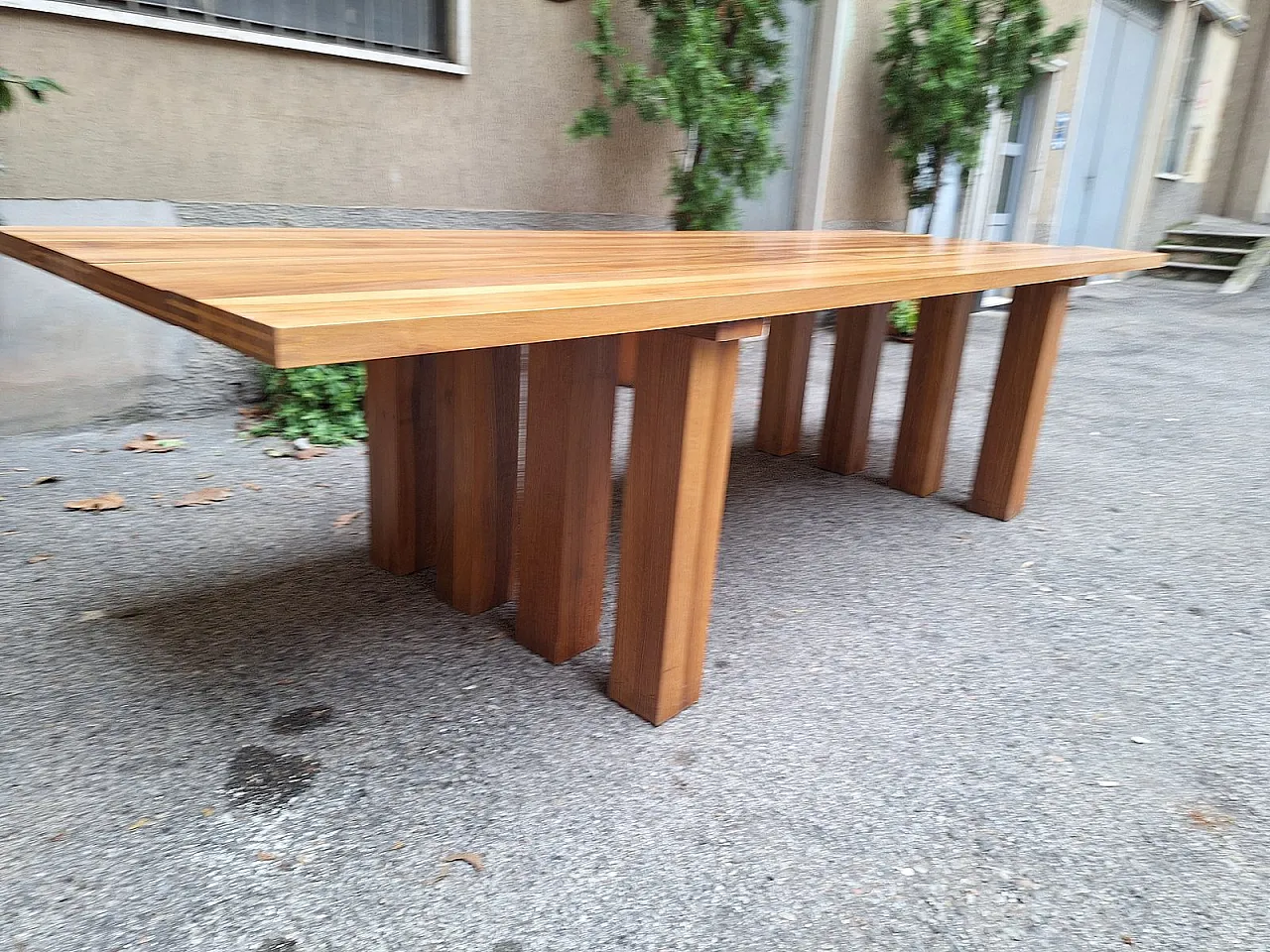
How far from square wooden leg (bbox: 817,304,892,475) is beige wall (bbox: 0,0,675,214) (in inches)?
80.1

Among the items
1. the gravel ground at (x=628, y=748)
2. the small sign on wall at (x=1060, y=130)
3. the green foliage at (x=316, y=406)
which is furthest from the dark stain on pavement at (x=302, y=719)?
the small sign on wall at (x=1060, y=130)

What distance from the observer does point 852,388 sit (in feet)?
10.8

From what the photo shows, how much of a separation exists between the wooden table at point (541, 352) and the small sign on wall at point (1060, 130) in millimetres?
6806

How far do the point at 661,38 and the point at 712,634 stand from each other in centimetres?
352

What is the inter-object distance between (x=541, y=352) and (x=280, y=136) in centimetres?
248

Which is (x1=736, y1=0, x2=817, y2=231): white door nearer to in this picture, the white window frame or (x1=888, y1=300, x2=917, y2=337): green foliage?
(x1=888, y1=300, x2=917, y2=337): green foliage

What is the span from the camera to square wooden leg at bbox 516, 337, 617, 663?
1.72m

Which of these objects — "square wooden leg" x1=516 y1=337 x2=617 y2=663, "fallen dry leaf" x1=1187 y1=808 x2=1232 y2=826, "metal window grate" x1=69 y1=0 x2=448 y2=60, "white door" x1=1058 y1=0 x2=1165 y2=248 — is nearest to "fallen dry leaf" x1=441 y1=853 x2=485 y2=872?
"square wooden leg" x1=516 y1=337 x2=617 y2=663

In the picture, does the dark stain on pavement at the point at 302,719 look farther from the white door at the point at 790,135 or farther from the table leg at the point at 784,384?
the white door at the point at 790,135

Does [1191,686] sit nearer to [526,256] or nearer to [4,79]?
[526,256]


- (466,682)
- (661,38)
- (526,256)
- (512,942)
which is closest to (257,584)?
(466,682)

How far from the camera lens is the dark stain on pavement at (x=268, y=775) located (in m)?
1.48

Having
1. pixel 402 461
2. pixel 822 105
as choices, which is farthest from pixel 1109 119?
pixel 402 461

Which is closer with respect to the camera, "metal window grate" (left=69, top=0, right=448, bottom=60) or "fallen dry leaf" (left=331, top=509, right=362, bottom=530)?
"fallen dry leaf" (left=331, top=509, right=362, bottom=530)
